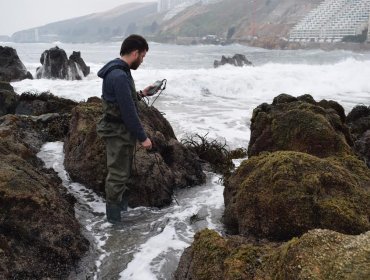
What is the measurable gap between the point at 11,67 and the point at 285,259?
26496 mm

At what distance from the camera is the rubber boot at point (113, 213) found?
15.6ft

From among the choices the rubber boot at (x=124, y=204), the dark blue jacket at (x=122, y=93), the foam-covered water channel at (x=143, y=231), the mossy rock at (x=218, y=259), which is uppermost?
the dark blue jacket at (x=122, y=93)

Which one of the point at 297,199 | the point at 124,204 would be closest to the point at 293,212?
the point at 297,199

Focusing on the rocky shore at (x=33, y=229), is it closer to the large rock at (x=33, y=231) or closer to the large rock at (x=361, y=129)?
the large rock at (x=33, y=231)

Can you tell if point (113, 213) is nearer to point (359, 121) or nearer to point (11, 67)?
point (359, 121)

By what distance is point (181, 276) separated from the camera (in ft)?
10.8

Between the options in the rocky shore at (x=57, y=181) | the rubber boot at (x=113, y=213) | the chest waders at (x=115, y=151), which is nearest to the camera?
the rocky shore at (x=57, y=181)

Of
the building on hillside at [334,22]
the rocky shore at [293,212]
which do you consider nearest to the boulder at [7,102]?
the rocky shore at [293,212]

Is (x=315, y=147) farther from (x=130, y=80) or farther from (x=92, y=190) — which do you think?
(x=92, y=190)

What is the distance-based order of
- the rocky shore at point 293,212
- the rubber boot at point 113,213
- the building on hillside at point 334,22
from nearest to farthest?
the rocky shore at point 293,212 → the rubber boot at point 113,213 → the building on hillside at point 334,22

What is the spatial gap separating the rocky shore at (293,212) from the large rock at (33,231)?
110 cm

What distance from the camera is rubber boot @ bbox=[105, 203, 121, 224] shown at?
15.6 feet

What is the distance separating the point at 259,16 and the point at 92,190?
596ft

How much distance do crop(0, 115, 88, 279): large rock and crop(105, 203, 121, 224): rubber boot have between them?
597 mm
